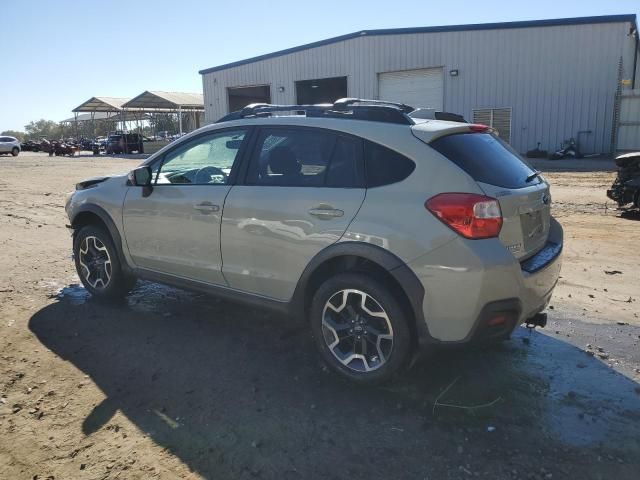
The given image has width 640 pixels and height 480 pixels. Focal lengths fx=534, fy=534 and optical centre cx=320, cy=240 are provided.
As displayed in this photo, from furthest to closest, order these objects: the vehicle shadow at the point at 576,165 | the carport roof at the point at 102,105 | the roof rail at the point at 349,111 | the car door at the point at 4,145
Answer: the carport roof at the point at 102,105, the car door at the point at 4,145, the vehicle shadow at the point at 576,165, the roof rail at the point at 349,111

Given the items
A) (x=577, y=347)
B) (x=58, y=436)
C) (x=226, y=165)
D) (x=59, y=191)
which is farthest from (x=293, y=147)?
(x=59, y=191)

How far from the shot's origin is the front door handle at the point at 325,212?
350cm

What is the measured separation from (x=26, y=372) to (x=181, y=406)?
1.34 m

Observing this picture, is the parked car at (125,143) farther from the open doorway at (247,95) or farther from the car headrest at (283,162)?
the car headrest at (283,162)

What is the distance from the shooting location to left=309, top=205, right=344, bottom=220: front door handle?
11.5ft

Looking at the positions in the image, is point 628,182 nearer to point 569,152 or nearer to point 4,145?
point 569,152

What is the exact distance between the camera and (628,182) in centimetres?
948

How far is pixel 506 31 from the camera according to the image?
948 inches

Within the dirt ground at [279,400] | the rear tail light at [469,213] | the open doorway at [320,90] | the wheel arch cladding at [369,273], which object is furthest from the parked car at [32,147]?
the rear tail light at [469,213]

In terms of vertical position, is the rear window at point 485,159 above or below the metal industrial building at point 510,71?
below

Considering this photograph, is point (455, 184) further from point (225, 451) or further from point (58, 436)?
point (58, 436)

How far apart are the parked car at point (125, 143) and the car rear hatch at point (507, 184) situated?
4205 cm

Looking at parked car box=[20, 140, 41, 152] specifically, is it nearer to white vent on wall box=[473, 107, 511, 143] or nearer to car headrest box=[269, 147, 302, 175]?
white vent on wall box=[473, 107, 511, 143]

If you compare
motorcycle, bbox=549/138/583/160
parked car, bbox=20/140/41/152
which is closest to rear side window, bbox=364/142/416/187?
motorcycle, bbox=549/138/583/160
